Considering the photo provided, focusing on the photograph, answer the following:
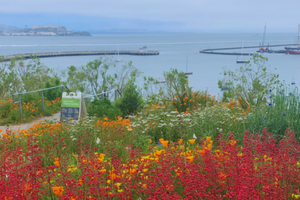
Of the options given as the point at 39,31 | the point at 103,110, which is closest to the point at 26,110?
the point at 103,110

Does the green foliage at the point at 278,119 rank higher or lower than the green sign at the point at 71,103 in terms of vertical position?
higher

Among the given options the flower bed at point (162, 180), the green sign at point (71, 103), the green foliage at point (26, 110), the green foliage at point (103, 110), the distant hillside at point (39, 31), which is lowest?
the green foliage at point (26, 110)

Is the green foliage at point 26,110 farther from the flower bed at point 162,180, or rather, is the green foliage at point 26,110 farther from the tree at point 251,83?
the tree at point 251,83

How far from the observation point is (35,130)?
643 cm

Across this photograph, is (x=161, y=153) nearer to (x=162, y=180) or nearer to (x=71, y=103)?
(x=162, y=180)

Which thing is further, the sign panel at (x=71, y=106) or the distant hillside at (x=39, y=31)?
the distant hillside at (x=39, y=31)

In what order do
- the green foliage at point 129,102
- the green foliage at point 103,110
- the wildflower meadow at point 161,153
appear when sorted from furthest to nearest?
1. the green foliage at point 129,102
2. the green foliage at point 103,110
3. the wildflower meadow at point 161,153

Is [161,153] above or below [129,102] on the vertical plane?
above

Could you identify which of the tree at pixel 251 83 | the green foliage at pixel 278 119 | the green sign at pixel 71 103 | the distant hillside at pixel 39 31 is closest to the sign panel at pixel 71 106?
the green sign at pixel 71 103

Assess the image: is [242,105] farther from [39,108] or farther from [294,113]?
[39,108]

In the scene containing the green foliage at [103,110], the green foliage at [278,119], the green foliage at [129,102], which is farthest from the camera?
the green foliage at [129,102]

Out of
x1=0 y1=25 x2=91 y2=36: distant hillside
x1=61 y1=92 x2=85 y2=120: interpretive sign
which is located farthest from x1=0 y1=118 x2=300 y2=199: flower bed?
x1=0 y1=25 x2=91 y2=36: distant hillside

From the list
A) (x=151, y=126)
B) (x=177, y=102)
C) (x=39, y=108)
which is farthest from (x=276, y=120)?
(x=39, y=108)

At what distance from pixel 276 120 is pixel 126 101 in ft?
18.3
